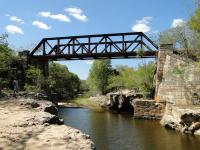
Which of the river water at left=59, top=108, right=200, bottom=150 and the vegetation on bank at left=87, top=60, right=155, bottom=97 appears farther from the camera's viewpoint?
the vegetation on bank at left=87, top=60, right=155, bottom=97

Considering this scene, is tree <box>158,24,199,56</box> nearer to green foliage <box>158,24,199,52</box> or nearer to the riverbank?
green foliage <box>158,24,199,52</box>

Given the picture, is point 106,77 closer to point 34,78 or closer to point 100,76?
point 100,76

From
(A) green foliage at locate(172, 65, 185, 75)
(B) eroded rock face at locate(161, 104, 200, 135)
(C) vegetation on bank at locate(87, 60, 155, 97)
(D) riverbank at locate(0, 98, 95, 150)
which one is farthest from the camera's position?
(C) vegetation on bank at locate(87, 60, 155, 97)

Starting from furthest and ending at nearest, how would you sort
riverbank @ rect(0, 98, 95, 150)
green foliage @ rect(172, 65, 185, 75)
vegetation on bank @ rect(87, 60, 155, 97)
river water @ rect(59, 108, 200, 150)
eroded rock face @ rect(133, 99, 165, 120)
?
vegetation on bank @ rect(87, 60, 155, 97) → eroded rock face @ rect(133, 99, 165, 120) → green foliage @ rect(172, 65, 185, 75) → river water @ rect(59, 108, 200, 150) → riverbank @ rect(0, 98, 95, 150)

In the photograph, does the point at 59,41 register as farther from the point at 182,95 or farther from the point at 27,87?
the point at 182,95

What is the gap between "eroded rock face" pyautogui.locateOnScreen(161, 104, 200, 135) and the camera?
2655 centimetres

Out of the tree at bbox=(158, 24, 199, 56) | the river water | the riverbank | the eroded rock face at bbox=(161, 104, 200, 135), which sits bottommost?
the river water

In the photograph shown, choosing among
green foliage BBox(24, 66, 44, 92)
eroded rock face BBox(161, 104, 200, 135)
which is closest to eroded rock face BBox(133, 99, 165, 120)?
eroded rock face BBox(161, 104, 200, 135)

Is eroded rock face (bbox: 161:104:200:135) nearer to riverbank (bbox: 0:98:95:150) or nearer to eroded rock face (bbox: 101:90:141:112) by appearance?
riverbank (bbox: 0:98:95:150)

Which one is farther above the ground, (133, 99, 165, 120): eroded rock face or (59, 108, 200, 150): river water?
(133, 99, 165, 120): eroded rock face

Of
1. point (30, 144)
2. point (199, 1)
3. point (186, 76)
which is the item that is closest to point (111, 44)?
point (186, 76)

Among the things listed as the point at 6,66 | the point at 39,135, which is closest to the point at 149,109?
the point at 6,66

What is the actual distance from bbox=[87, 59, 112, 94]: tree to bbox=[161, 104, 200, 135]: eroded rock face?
204 ft

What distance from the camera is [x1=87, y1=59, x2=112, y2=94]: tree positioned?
9362 centimetres
